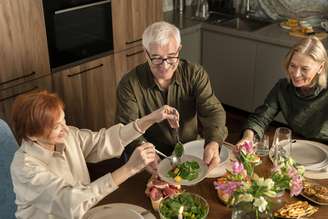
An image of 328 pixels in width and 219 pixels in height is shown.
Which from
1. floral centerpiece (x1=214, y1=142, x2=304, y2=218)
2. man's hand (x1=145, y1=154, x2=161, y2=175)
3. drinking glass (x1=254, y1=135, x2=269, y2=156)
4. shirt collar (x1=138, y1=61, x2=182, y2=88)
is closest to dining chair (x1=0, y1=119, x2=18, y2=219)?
man's hand (x1=145, y1=154, x2=161, y2=175)

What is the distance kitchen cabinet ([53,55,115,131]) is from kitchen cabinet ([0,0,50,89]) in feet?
0.60

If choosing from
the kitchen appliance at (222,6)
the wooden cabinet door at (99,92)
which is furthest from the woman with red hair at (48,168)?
the kitchen appliance at (222,6)


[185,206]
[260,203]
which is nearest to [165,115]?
[185,206]

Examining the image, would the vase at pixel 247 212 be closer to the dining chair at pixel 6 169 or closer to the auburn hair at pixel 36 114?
the auburn hair at pixel 36 114

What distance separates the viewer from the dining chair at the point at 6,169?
72.1 inches

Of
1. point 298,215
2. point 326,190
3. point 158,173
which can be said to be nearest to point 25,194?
point 158,173

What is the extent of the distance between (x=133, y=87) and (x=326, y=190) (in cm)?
100

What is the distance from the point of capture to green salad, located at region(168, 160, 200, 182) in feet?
5.63

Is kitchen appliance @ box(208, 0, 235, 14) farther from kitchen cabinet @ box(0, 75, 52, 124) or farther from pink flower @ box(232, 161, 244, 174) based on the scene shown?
pink flower @ box(232, 161, 244, 174)

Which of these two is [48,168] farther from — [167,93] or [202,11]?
[202,11]

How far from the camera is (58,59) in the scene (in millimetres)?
2883

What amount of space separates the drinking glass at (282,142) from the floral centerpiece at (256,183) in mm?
314

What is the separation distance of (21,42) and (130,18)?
854 millimetres

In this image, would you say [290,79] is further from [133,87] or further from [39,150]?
[39,150]
